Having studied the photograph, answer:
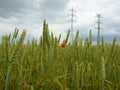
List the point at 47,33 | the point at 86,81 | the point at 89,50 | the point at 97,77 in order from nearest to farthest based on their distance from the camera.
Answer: the point at 47,33, the point at 86,81, the point at 97,77, the point at 89,50

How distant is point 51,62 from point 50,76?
0.34ft

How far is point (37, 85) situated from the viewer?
3.82 ft

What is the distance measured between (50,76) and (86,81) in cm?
26

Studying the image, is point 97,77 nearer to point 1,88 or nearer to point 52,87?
point 52,87

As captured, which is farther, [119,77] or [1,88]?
[119,77]

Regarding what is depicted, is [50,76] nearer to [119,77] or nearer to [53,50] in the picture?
[53,50]

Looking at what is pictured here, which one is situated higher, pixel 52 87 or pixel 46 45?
pixel 46 45

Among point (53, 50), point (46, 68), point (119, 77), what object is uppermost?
point (53, 50)

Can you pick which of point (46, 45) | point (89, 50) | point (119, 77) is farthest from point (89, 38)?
point (46, 45)

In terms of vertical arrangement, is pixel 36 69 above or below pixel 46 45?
below

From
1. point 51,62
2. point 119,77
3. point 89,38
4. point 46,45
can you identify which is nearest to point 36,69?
point 51,62

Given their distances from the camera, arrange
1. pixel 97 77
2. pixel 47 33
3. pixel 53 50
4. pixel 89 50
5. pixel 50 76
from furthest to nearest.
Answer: pixel 89 50
pixel 97 77
pixel 50 76
pixel 53 50
pixel 47 33

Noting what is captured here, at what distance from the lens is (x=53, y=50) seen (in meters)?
1.18

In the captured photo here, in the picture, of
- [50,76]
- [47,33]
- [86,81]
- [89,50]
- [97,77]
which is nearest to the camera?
[47,33]
